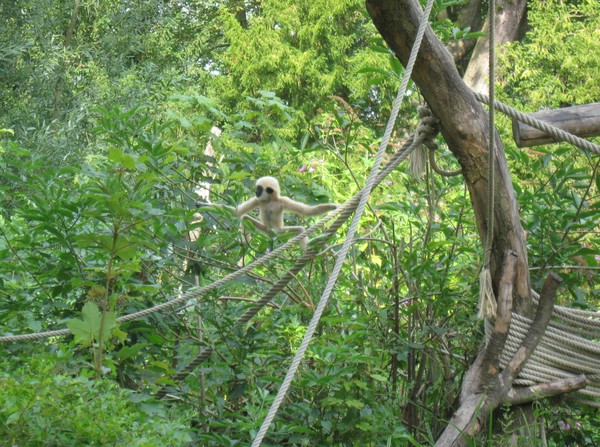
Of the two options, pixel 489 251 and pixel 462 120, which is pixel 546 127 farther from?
pixel 489 251

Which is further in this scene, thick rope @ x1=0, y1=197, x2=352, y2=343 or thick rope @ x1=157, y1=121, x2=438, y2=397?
thick rope @ x1=157, y1=121, x2=438, y2=397

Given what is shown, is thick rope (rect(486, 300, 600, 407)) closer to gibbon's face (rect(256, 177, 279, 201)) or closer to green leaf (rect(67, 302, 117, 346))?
green leaf (rect(67, 302, 117, 346))

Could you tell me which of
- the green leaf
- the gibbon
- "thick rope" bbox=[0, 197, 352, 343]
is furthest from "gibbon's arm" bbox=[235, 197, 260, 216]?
the green leaf

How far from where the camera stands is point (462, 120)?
10.4ft

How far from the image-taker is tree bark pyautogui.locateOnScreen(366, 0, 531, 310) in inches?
119

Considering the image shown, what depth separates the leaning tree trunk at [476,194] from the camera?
304cm

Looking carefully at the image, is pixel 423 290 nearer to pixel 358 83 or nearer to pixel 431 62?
pixel 431 62

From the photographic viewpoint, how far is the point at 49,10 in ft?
42.1

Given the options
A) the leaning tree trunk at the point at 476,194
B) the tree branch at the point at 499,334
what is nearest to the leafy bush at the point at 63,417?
the leaning tree trunk at the point at 476,194

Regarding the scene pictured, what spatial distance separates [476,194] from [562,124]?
56cm

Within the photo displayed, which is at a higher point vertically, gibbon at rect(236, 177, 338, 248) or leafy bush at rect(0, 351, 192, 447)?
leafy bush at rect(0, 351, 192, 447)

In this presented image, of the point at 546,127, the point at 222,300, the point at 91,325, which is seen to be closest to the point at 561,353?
the point at 546,127

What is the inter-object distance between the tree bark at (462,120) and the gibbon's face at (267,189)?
1928mm

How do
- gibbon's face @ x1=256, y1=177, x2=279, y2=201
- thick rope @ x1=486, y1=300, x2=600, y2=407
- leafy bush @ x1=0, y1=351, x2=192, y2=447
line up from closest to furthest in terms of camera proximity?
leafy bush @ x1=0, y1=351, x2=192, y2=447 → thick rope @ x1=486, y1=300, x2=600, y2=407 → gibbon's face @ x1=256, y1=177, x2=279, y2=201
